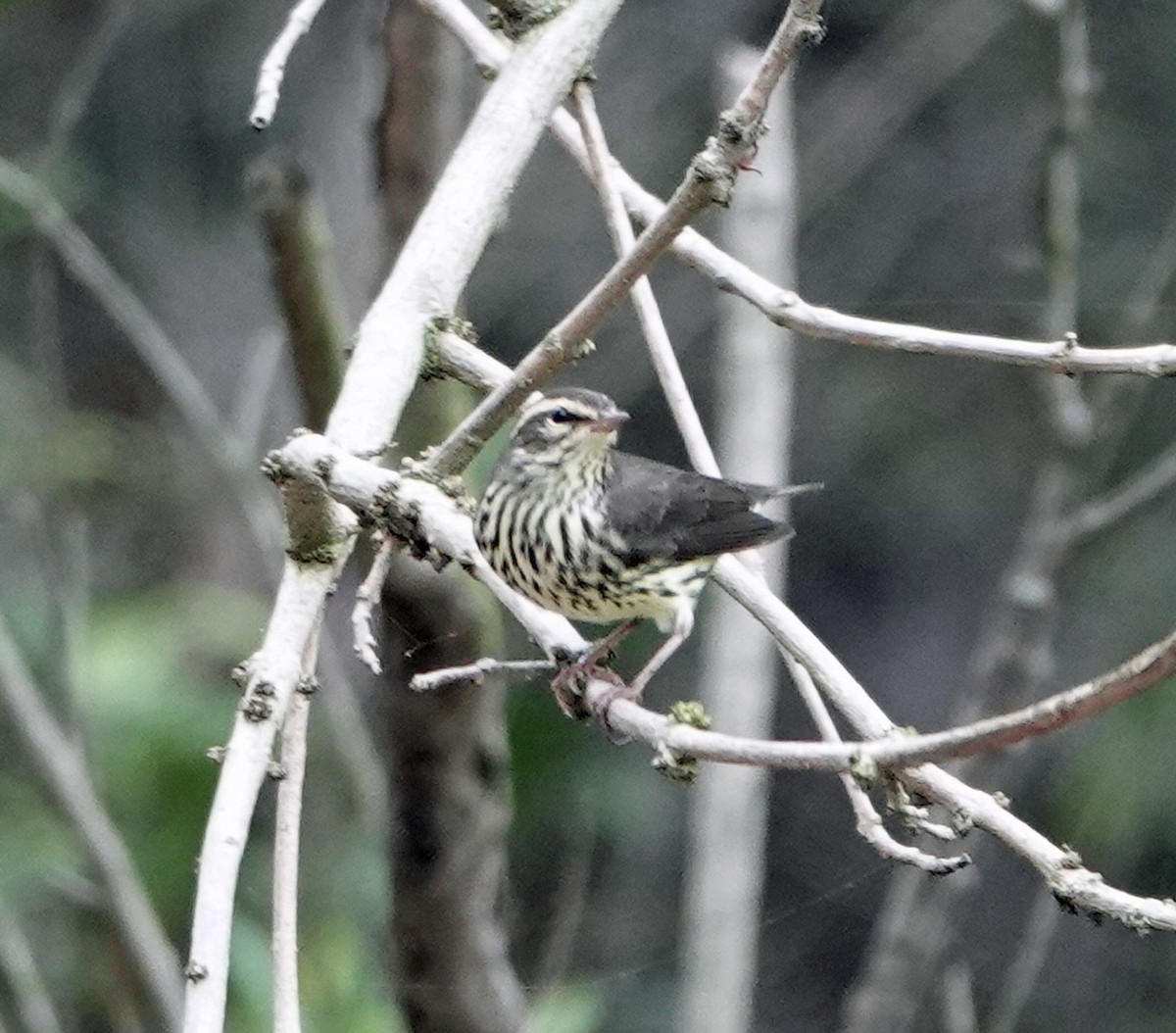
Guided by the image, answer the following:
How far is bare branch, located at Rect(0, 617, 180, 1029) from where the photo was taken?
4.27m

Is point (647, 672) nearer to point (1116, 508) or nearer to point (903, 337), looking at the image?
point (903, 337)

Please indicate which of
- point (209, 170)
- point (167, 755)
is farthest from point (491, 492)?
point (209, 170)

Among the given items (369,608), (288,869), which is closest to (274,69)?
(369,608)

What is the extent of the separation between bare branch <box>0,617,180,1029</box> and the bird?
1.65 m

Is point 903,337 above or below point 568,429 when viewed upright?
below

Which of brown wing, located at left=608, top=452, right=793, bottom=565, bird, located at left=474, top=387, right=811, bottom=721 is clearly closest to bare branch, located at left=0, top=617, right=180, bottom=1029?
bird, located at left=474, top=387, right=811, bottom=721

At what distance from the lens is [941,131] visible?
634 cm

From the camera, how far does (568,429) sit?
312 cm

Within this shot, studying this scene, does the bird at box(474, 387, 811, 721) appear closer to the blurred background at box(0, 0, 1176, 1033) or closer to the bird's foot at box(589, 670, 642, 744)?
the bird's foot at box(589, 670, 642, 744)

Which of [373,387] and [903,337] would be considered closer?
[903,337]

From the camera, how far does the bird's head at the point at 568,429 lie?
3121mm

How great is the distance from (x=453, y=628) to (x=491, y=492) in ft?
2.04

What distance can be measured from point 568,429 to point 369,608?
38.1 inches

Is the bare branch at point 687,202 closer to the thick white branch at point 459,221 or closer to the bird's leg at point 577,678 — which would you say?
the thick white branch at point 459,221
